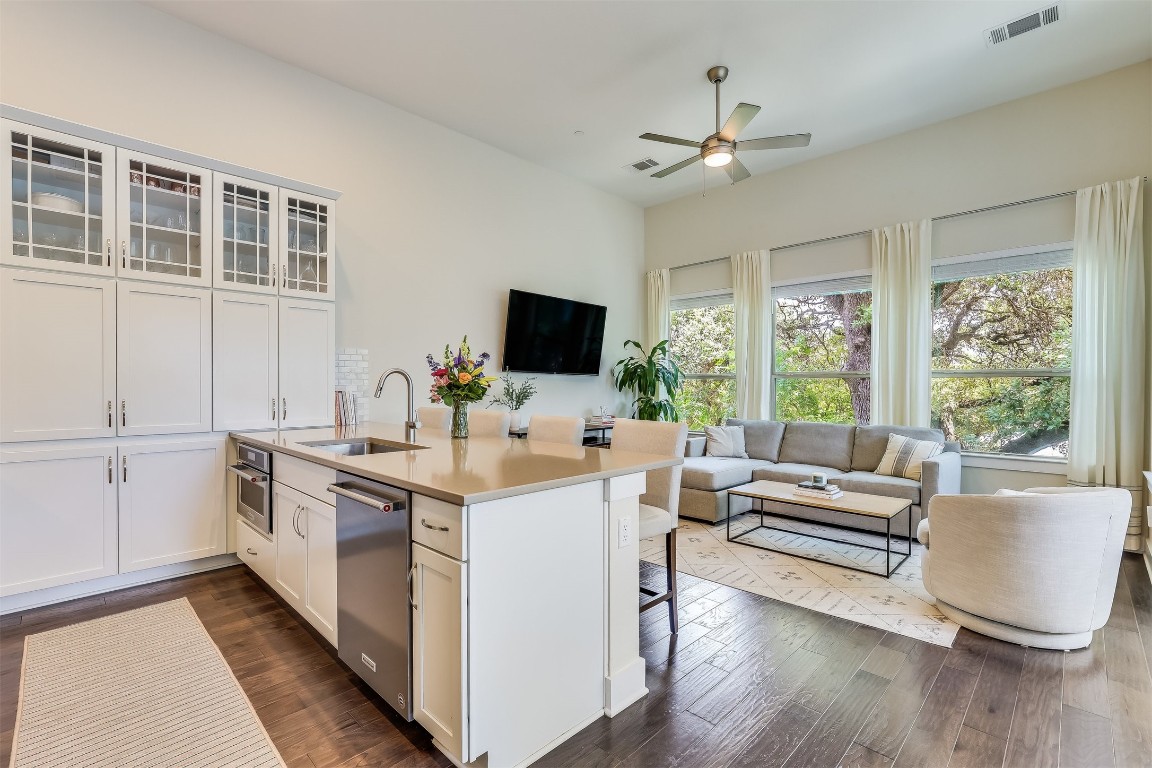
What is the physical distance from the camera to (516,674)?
159 centimetres

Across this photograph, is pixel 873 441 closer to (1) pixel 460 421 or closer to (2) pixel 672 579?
(2) pixel 672 579

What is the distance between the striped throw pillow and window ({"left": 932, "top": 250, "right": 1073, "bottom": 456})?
65cm

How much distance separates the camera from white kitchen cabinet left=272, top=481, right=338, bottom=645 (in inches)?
83.6

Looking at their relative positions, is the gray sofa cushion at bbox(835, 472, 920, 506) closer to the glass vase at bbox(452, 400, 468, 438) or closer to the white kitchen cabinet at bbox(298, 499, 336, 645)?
the glass vase at bbox(452, 400, 468, 438)

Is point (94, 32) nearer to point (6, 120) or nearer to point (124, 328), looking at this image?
point (6, 120)

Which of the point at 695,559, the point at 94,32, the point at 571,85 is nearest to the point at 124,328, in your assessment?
the point at 94,32

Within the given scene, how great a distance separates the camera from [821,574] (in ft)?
11.0

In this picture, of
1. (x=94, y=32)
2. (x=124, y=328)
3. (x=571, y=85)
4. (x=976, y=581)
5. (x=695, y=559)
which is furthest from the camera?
(x=571, y=85)

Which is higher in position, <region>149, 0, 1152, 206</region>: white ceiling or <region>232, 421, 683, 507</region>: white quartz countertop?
<region>149, 0, 1152, 206</region>: white ceiling

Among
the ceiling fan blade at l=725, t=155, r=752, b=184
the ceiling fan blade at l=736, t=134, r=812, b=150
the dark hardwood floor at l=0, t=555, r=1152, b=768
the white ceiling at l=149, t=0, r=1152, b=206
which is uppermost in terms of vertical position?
the white ceiling at l=149, t=0, r=1152, b=206

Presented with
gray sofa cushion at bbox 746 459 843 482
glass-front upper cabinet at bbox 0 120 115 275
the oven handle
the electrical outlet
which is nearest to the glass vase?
the oven handle

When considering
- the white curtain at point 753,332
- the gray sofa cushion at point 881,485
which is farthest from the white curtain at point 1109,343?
the white curtain at point 753,332

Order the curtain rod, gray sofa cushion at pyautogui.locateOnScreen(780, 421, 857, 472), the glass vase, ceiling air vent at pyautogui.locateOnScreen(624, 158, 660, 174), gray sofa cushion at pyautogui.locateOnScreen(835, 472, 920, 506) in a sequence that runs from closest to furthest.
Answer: the glass vase → gray sofa cushion at pyautogui.locateOnScreen(835, 472, 920, 506) → the curtain rod → gray sofa cushion at pyautogui.locateOnScreen(780, 421, 857, 472) → ceiling air vent at pyautogui.locateOnScreen(624, 158, 660, 174)

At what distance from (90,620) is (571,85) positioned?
4582mm
